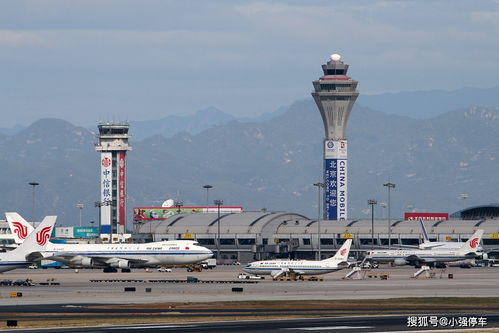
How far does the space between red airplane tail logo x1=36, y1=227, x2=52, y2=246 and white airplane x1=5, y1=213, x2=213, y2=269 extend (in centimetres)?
4528

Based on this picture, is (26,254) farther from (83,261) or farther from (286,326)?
(286,326)

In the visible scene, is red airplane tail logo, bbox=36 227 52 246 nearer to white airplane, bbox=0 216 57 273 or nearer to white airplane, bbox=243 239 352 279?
white airplane, bbox=0 216 57 273

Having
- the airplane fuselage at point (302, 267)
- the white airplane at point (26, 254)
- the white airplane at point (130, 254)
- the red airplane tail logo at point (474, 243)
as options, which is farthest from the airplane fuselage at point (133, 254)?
the red airplane tail logo at point (474, 243)

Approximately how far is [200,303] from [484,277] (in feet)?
224

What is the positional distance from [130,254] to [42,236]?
48.8m

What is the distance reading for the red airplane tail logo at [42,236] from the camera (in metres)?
125

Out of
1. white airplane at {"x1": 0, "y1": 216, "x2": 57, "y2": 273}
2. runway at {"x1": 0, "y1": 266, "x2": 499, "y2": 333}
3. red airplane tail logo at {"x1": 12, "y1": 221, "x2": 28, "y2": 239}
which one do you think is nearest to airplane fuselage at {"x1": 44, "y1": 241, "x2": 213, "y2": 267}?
red airplane tail logo at {"x1": 12, "y1": 221, "x2": 28, "y2": 239}

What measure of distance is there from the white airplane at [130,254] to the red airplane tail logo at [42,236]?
45283 millimetres

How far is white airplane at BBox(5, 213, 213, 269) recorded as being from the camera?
172000mm

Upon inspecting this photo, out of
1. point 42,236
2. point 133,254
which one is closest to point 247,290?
point 42,236

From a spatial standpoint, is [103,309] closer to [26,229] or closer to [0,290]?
[0,290]

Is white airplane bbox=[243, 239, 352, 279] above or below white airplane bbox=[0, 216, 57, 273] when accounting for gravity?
below

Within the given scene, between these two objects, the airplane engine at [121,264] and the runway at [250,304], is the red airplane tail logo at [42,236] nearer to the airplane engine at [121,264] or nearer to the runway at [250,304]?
the runway at [250,304]

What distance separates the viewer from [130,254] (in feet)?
572
